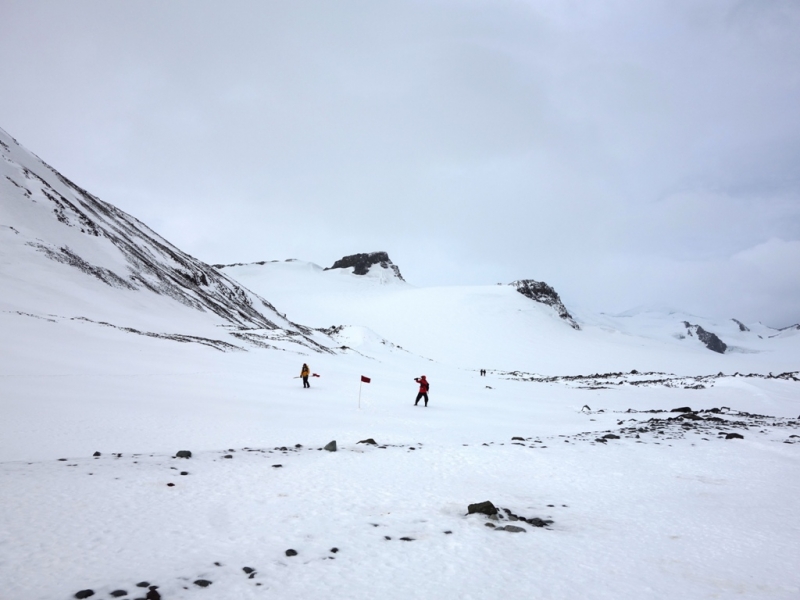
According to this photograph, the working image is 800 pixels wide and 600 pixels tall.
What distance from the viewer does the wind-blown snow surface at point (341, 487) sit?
16.6 feet

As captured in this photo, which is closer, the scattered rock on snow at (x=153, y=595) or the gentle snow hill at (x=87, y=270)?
the scattered rock on snow at (x=153, y=595)

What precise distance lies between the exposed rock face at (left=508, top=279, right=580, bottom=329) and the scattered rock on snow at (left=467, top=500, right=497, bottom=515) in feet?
342

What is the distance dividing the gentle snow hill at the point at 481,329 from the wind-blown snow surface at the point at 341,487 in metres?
42.6

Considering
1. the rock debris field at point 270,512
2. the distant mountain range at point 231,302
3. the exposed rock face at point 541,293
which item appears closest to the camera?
the rock debris field at point 270,512

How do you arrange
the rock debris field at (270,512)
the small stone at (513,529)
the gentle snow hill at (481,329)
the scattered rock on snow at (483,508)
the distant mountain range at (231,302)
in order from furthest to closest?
the gentle snow hill at (481,329), the distant mountain range at (231,302), the scattered rock on snow at (483,508), the small stone at (513,529), the rock debris field at (270,512)

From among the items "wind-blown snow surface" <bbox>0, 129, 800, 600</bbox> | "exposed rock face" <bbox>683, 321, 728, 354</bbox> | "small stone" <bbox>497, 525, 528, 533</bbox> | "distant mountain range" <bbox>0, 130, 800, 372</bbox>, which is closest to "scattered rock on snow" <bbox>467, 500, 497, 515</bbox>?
"wind-blown snow surface" <bbox>0, 129, 800, 600</bbox>

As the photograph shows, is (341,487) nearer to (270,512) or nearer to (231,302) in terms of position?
(270,512)

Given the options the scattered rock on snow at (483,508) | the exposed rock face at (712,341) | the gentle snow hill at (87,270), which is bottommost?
the scattered rock on snow at (483,508)

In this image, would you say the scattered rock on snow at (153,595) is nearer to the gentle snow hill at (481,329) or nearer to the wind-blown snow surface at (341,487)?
the wind-blown snow surface at (341,487)

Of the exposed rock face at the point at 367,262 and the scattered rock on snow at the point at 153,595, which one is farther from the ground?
the exposed rock face at the point at 367,262

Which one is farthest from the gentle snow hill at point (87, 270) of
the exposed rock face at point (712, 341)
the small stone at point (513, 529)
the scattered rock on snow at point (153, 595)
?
the exposed rock face at point (712, 341)

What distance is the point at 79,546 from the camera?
5.20 meters

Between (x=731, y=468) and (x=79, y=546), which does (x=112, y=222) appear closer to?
(x=79, y=546)

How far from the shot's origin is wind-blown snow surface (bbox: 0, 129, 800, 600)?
16.6 feet
